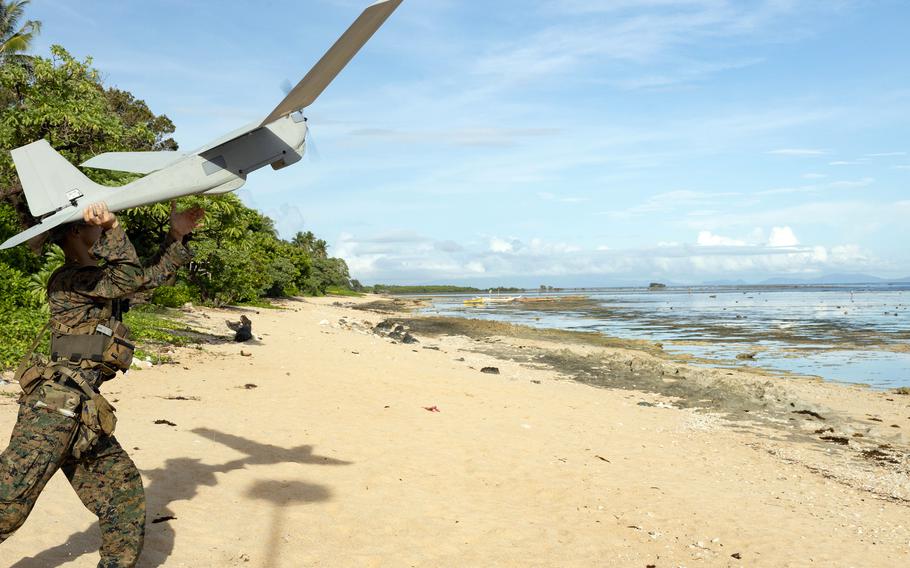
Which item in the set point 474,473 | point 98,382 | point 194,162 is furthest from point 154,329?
point 98,382

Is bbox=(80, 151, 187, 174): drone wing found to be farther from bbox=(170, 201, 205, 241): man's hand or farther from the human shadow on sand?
the human shadow on sand

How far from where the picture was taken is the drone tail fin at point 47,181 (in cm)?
527

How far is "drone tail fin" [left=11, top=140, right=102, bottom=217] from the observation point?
5273 mm

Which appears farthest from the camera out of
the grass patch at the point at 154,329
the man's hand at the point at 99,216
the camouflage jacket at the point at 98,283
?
the grass patch at the point at 154,329

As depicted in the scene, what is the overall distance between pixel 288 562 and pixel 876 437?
13756mm

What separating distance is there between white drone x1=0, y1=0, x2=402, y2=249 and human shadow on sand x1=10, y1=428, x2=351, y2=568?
289cm

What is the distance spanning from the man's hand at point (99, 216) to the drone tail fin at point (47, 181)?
26.3 inches

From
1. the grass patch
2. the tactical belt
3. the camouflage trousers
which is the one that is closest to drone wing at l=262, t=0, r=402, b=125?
the tactical belt

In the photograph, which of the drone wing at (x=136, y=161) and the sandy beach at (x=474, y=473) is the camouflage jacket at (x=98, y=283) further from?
the sandy beach at (x=474, y=473)

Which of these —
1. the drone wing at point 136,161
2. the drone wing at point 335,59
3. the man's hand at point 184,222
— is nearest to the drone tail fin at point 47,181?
the drone wing at point 136,161

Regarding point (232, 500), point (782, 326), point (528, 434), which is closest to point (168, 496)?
point (232, 500)

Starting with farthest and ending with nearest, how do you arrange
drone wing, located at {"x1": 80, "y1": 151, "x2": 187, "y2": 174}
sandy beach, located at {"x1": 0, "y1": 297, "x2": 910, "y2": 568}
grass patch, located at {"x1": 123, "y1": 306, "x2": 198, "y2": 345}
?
grass patch, located at {"x1": 123, "y1": 306, "x2": 198, "y2": 345} → sandy beach, located at {"x1": 0, "y1": 297, "x2": 910, "y2": 568} → drone wing, located at {"x1": 80, "y1": 151, "x2": 187, "y2": 174}

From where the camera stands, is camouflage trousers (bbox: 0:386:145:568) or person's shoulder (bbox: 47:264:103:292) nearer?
camouflage trousers (bbox: 0:386:145:568)

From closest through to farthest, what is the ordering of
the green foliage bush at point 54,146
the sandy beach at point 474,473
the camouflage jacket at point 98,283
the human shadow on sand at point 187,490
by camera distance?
1. the camouflage jacket at point 98,283
2. the human shadow on sand at point 187,490
3. the sandy beach at point 474,473
4. the green foliage bush at point 54,146
